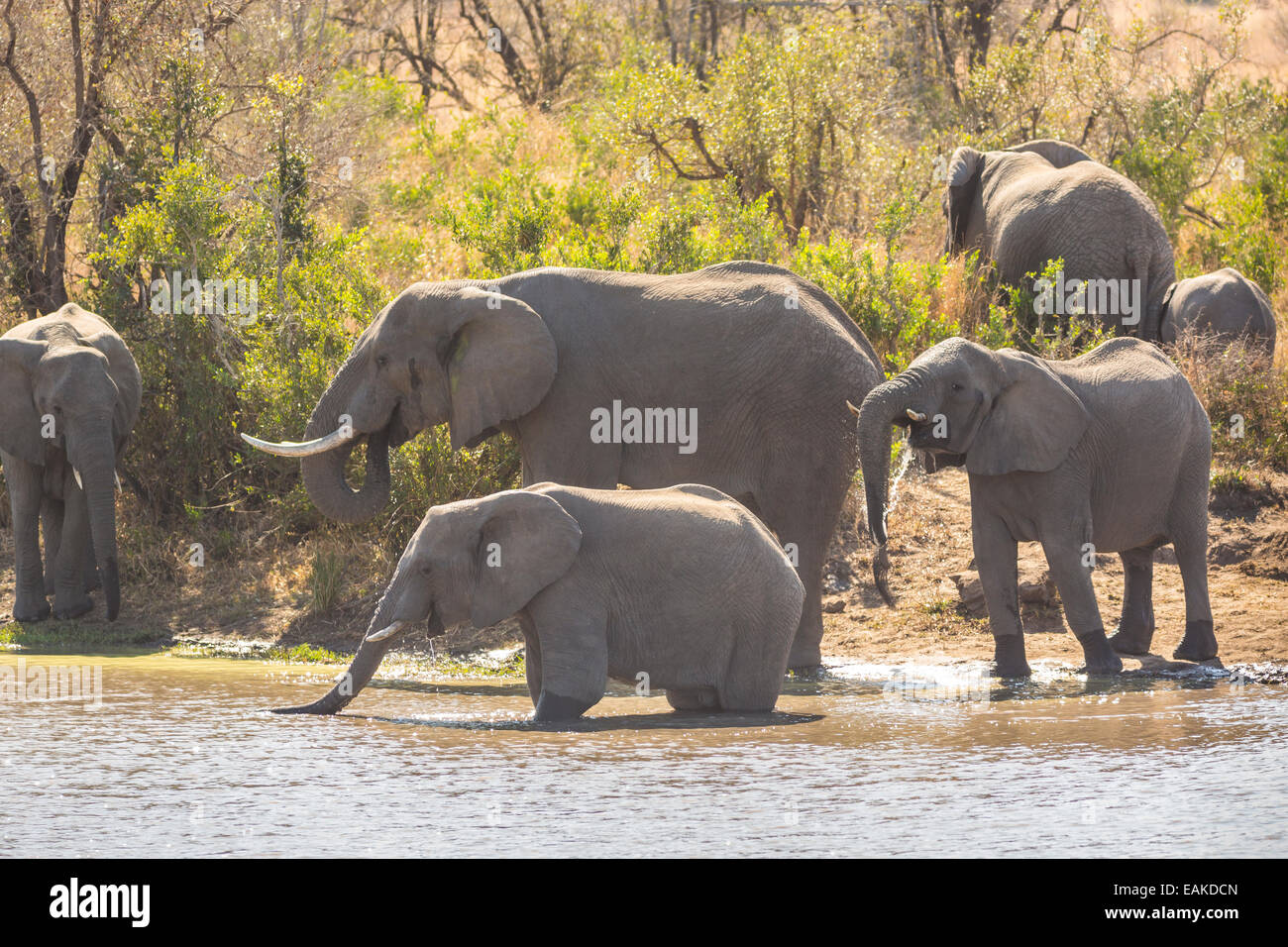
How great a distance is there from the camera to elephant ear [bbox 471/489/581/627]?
8586 millimetres

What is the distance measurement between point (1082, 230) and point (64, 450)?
799 cm

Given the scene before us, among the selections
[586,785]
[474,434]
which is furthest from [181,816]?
[474,434]

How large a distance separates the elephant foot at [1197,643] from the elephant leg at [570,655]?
370 centimetres

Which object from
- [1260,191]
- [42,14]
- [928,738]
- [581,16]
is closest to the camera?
[928,738]

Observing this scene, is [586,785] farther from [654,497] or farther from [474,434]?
[474,434]

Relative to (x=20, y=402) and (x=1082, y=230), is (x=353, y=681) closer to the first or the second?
(x=20, y=402)

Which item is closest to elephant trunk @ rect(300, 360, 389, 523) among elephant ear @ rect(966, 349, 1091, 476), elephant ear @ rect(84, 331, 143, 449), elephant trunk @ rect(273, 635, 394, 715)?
elephant trunk @ rect(273, 635, 394, 715)

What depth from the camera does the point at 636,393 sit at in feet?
34.1

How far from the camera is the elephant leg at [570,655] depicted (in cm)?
858

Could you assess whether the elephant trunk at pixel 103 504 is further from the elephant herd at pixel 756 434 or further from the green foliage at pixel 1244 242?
the green foliage at pixel 1244 242

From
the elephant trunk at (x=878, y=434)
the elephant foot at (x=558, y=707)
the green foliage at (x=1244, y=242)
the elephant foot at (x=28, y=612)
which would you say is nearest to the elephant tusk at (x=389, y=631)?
the elephant foot at (x=558, y=707)

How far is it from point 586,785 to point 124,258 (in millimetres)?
8220

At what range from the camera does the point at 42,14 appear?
16.0m

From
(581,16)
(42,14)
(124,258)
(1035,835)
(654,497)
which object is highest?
(581,16)
